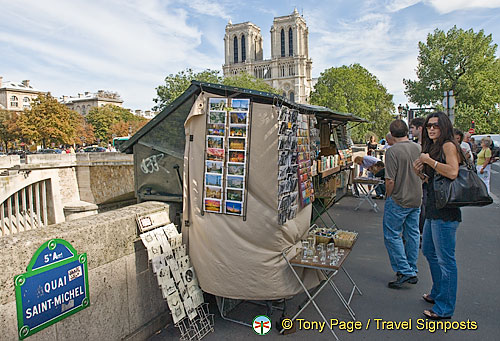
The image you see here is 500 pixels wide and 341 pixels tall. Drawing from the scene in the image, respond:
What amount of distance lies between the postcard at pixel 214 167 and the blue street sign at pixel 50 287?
4.44 ft

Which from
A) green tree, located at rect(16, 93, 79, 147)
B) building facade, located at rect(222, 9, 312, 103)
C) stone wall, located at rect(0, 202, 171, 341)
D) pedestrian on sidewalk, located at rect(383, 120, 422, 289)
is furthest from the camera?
building facade, located at rect(222, 9, 312, 103)

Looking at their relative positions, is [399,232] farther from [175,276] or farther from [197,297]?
[175,276]

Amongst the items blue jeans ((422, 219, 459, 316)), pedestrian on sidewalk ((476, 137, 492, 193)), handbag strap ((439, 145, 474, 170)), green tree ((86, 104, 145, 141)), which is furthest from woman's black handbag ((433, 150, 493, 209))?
green tree ((86, 104, 145, 141))

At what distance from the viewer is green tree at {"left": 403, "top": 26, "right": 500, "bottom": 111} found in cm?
3083

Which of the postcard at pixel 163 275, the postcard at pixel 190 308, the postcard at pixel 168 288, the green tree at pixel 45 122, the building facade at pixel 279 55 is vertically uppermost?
the building facade at pixel 279 55

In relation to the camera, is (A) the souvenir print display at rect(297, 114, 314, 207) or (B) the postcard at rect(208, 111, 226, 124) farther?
(A) the souvenir print display at rect(297, 114, 314, 207)

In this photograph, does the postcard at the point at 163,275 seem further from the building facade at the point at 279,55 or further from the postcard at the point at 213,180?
the building facade at the point at 279,55

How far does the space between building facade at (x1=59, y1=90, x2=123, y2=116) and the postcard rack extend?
4223 inches

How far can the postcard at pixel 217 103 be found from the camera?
138 inches

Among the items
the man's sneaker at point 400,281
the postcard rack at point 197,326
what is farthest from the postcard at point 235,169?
the man's sneaker at point 400,281

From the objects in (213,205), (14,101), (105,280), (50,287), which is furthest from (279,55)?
(50,287)

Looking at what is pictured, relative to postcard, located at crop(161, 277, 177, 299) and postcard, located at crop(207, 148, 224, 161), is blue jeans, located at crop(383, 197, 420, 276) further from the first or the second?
postcard, located at crop(161, 277, 177, 299)

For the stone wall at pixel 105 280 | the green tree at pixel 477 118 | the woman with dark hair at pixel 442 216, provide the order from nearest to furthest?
the stone wall at pixel 105 280, the woman with dark hair at pixel 442 216, the green tree at pixel 477 118

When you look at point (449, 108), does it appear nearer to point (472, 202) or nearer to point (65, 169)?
point (472, 202)
